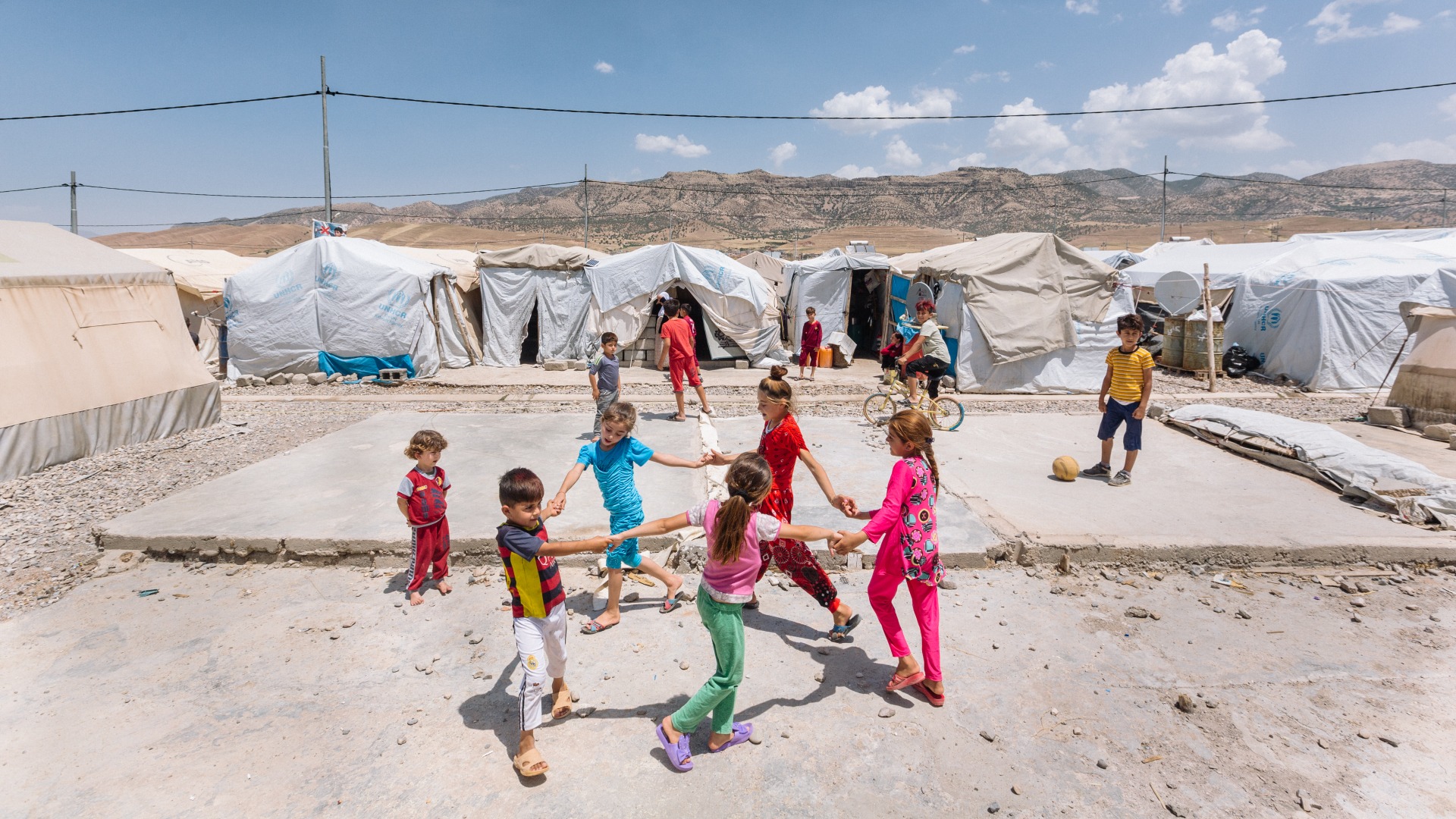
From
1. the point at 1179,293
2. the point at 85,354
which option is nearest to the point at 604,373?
the point at 85,354

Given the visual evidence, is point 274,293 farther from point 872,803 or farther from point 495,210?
point 495,210

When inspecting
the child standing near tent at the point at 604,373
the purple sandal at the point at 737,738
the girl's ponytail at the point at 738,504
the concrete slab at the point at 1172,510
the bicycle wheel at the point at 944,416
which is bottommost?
the purple sandal at the point at 737,738

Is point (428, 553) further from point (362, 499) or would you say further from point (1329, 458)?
point (1329, 458)

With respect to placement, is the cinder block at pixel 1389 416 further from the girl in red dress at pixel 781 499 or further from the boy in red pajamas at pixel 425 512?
the boy in red pajamas at pixel 425 512

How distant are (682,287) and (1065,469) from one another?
1125cm

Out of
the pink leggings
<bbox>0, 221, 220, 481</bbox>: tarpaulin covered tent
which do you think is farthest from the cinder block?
<bbox>0, 221, 220, 481</bbox>: tarpaulin covered tent

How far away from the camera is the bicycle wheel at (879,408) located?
32.6 feet

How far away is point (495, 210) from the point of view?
120 metres

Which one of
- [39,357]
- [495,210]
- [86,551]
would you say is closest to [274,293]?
[39,357]

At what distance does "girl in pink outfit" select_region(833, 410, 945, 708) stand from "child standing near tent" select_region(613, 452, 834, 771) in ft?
1.63

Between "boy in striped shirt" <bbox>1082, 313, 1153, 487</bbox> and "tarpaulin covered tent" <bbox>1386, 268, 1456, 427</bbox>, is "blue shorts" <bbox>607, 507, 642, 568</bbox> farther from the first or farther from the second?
"tarpaulin covered tent" <bbox>1386, 268, 1456, 427</bbox>

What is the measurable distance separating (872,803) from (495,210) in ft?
423

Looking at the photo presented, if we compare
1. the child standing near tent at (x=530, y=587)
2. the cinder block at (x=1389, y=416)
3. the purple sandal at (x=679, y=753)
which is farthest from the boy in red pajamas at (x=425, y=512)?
the cinder block at (x=1389, y=416)

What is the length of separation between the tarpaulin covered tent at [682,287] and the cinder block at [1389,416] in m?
10.7
